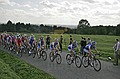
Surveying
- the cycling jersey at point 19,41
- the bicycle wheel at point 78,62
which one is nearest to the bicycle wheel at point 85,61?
the bicycle wheel at point 78,62

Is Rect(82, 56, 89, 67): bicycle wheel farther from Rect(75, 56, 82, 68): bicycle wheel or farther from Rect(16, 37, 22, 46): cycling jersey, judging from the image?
Rect(16, 37, 22, 46): cycling jersey

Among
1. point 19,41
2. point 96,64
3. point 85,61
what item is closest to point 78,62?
point 85,61

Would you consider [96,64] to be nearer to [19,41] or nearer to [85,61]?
[85,61]

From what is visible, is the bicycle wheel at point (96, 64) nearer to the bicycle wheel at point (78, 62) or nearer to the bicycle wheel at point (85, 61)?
the bicycle wheel at point (85, 61)

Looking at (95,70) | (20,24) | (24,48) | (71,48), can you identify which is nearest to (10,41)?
(24,48)

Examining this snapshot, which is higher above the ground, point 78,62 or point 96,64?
point 96,64

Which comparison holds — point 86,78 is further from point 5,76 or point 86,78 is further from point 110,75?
point 5,76

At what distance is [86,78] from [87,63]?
134 inches

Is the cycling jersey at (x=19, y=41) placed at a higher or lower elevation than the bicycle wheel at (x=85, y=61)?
higher

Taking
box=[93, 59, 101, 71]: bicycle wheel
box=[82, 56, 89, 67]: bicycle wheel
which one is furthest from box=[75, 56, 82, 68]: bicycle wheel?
box=[93, 59, 101, 71]: bicycle wheel

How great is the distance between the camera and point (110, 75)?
13.0 metres

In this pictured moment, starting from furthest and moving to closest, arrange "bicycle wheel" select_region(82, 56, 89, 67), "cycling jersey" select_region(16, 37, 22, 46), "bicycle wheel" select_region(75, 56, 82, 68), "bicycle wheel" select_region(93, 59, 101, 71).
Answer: "cycling jersey" select_region(16, 37, 22, 46)
"bicycle wheel" select_region(75, 56, 82, 68)
"bicycle wheel" select_region(82, 56, 89, 67)
"bicycle wheel" select_region(93, 59, 101, 71)

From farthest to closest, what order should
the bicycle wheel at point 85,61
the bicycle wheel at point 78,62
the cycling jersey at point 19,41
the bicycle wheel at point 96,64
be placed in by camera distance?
the cycling jersey at point 19,41, the bicycle wheel at point 78,62, the bicycle wheel at point 85,61, the bicycle wheel at point 96,64

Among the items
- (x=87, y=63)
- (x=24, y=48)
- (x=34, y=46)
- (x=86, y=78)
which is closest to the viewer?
(x=86, y=78)
